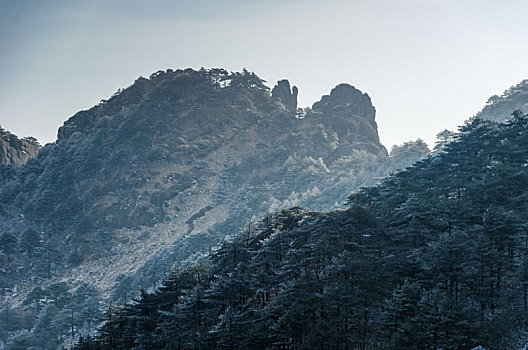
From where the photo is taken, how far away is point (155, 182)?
481 ft

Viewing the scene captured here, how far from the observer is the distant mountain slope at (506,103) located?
13138 cm

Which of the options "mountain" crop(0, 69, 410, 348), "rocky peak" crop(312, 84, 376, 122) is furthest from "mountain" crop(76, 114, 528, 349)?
"rocky peak" crop(312, 84, 376, 122)

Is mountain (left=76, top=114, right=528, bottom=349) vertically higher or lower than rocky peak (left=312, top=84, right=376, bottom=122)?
lower

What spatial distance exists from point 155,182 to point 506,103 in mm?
102692

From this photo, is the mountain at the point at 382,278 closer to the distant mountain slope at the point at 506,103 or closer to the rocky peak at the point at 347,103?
the distant mountain slope at the point at 506,103

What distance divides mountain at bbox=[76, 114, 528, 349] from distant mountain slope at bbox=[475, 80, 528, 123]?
276ft

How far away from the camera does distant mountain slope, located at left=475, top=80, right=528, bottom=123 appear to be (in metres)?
131

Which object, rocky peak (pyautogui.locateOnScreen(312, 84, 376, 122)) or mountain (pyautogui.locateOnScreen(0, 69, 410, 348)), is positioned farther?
rocky peak (pyautogui.locateOnScreen(312, 84, 376, 122))

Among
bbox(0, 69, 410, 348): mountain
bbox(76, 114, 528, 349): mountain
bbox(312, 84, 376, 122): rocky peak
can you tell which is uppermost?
bbox(312, 84, 376, 122): rocky peak

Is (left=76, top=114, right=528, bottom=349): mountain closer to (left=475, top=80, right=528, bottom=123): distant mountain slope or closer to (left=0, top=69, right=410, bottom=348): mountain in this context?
(left=0, top=69, right=410, bottom=348): mountain

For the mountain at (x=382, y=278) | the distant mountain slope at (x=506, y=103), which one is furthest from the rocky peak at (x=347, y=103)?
the mountain at (x=382, y=278)

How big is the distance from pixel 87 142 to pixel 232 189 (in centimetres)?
5596

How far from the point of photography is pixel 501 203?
145 feet

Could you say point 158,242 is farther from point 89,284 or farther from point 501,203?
point 501,203
